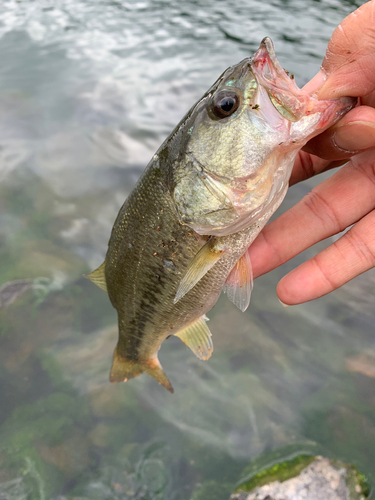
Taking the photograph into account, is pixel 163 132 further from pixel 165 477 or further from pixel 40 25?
pixel 40 25

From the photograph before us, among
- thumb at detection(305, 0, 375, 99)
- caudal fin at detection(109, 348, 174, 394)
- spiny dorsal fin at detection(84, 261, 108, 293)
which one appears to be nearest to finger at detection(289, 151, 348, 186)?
thumb at detection(305, 0, 375, 99)

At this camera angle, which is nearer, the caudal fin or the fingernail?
the fingernail

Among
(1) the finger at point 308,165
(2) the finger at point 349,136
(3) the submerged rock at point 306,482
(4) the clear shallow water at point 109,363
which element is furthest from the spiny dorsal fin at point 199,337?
(2) the finger at point 349,136

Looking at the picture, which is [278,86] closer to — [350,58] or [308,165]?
[350,58]

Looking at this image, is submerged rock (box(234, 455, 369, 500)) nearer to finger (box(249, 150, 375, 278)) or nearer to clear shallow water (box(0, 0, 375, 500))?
clear shallow water (box(0, 0, 375, 500))

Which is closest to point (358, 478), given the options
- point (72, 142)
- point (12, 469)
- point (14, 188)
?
point (12, 469)

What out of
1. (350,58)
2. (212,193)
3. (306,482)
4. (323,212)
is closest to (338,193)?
(323,212)

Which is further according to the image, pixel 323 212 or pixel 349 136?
pixel 323 212
